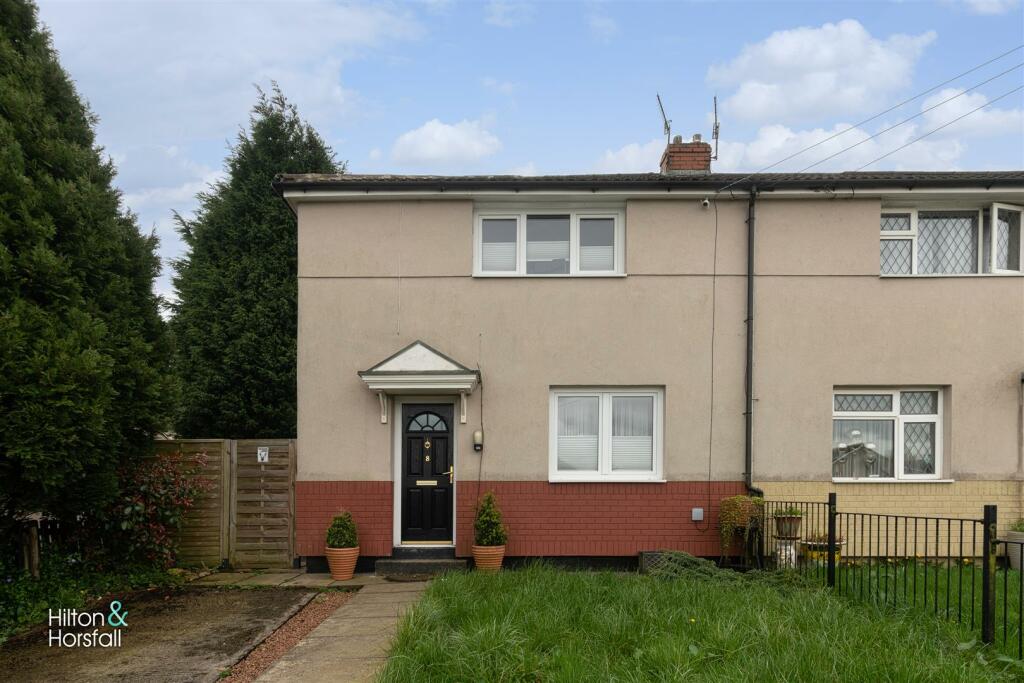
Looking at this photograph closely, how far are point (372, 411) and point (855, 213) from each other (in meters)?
7.39

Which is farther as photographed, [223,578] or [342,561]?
[223,578]

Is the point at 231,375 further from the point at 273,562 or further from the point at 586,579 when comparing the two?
the point at 586,579

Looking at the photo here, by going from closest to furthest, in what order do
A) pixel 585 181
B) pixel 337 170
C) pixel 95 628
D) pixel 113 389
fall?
pixel 95 628
pixel 113 389
pixel 585 181
pixel 337 170

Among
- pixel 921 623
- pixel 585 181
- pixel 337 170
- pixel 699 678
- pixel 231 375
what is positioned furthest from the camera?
pixel 337 170

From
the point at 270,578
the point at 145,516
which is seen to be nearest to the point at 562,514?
the point at 270,578

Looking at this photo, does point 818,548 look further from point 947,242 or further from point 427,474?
point 427,474

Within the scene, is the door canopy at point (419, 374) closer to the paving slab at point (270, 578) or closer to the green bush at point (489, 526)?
the green bush at point (489, 526)

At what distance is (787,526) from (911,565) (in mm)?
1746

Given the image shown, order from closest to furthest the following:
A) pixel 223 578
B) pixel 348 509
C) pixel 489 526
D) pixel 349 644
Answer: pixel 349 644 → pixel 489 526 → pixel 223 578 → pixel 348 509

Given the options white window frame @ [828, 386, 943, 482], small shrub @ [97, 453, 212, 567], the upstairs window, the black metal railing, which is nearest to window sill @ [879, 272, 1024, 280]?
the upstairs window

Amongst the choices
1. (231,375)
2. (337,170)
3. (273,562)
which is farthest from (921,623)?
(337,170)

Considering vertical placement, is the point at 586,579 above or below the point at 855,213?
below

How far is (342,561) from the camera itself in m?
9.36

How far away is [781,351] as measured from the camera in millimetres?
9797
